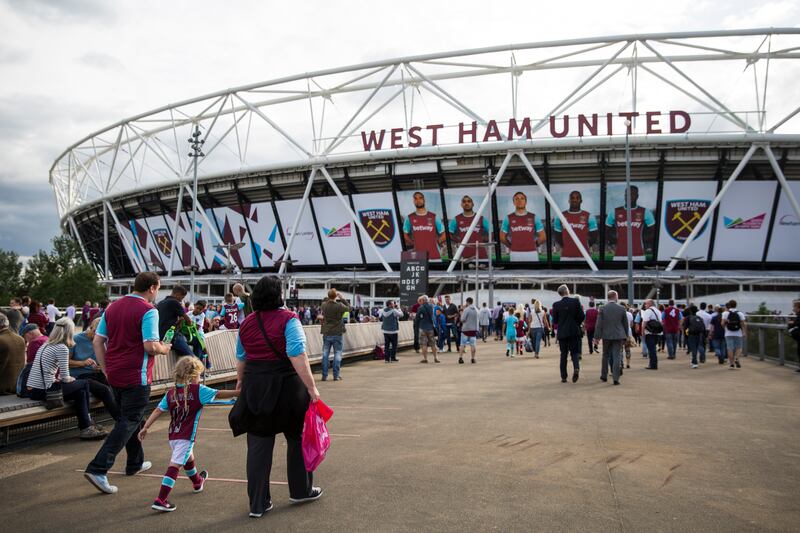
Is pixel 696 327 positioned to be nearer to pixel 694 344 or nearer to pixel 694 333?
pixel 694 333

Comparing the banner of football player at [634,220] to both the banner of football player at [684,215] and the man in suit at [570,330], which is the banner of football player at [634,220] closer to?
the banner of football player at [684,215]

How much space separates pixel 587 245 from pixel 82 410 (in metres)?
36.3

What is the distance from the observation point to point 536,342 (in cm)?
1775

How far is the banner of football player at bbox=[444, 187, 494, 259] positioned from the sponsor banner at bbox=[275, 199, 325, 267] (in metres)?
10.3

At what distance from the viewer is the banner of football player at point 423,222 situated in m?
40.8

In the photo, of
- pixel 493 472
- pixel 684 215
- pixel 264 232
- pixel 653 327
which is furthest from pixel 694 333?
pixel 264 232

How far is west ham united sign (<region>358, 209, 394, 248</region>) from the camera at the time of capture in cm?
4197

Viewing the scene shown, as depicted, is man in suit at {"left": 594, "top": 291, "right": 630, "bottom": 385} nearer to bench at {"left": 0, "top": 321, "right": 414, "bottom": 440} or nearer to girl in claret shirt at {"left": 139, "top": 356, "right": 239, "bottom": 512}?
bench at {"left": 0, "top": 321, "right": 414, "bottom": 440}

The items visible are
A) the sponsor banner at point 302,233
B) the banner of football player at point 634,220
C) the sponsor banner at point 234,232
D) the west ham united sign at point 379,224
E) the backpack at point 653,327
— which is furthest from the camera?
the sponsor banner at point 234,232

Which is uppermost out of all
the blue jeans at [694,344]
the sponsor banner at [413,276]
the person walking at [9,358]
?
the sponsor banner at [413,276]

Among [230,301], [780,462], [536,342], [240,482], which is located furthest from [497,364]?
[240,482]

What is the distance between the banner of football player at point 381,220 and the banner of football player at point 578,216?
35.7 feet

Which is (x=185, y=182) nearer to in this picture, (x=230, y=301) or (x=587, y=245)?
(x=587, y=245)

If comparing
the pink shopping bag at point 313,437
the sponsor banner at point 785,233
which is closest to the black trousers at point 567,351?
the pink shopping bag at point 313,437
